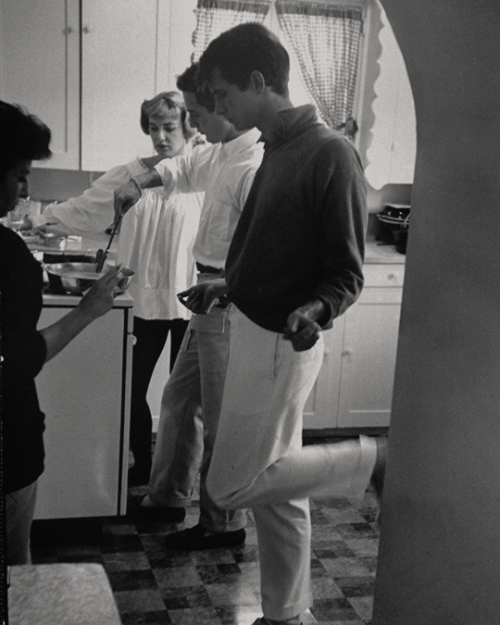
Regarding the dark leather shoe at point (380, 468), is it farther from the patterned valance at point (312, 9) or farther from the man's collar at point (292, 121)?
the patterned valance at point (312, 9)

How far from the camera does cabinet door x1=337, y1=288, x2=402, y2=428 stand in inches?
55.7

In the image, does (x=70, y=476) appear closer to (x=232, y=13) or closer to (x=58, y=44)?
(x=58, y=44)

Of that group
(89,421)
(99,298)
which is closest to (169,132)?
(89,421)

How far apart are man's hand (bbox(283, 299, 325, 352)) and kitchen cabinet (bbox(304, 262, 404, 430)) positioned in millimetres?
556

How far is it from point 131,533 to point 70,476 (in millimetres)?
129

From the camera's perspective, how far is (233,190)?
1.10m

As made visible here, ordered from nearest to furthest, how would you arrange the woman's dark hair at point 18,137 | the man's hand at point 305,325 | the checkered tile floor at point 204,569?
the woman's dark hair at point 18,137, the man's hand at point 305,325, the checkered tile floor at point 204,569

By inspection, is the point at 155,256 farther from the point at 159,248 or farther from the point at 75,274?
the point at 75,274

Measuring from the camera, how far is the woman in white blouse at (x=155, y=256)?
4.21ft

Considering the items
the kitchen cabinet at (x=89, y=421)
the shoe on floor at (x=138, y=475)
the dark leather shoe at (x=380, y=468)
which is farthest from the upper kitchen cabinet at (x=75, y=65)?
the shoe on floor at (x=138, y=475)

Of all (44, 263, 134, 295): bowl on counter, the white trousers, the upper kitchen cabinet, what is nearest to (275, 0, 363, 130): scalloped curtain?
the upper kitchen cabinet

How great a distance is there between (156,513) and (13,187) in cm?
85

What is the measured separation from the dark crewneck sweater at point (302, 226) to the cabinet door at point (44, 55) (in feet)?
0.62

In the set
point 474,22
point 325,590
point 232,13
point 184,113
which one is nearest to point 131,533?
point 325,590
